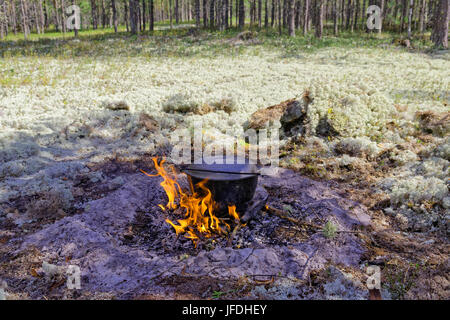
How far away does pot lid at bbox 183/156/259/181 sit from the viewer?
4715mm

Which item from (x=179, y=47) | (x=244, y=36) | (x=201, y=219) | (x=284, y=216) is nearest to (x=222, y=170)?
(x=201, y=219)

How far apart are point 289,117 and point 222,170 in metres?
5.01

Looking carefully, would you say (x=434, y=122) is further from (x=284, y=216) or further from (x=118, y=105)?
(x=118, y=105)

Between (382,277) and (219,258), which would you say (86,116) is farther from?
(382,277)

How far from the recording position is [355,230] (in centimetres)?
488

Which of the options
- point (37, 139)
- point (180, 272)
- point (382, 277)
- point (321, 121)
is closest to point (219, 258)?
point (180, 272)

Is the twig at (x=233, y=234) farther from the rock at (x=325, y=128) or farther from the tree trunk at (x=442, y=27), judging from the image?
the tree trunk at (x=442, y=27)

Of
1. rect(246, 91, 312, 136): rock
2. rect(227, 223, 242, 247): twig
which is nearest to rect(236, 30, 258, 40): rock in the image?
rect(246, 91, 312, 136): rock

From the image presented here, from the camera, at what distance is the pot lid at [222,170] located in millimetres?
4715

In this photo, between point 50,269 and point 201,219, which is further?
point 201,219

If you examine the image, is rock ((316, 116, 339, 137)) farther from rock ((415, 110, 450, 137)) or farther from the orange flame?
the orange flame

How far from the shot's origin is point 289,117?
30.2ft

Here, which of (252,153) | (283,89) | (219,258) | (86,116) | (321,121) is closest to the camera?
(219,258)
